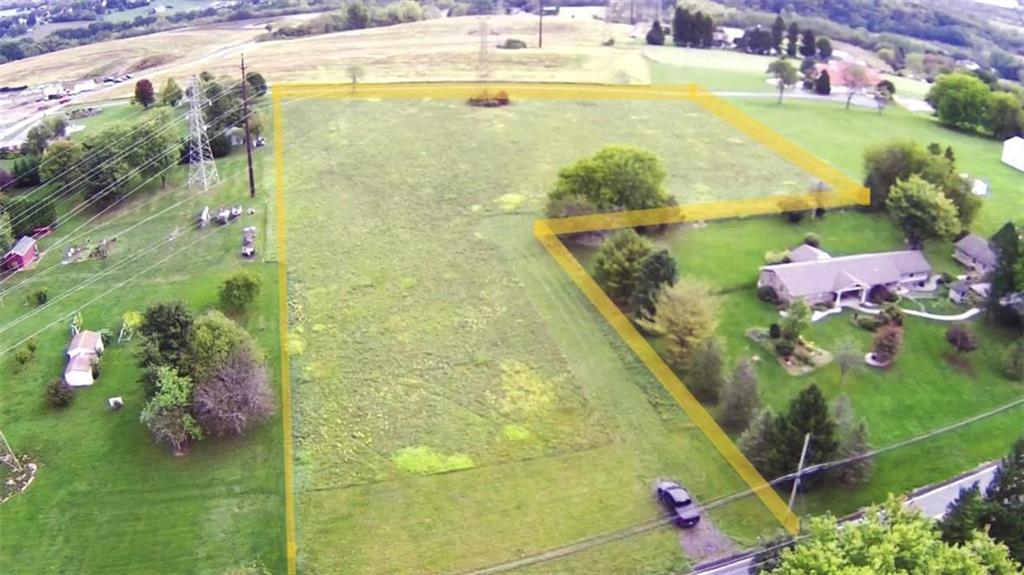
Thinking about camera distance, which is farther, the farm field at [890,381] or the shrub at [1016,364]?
the shrub at [1016,364]

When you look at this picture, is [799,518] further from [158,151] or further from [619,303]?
[158,151]

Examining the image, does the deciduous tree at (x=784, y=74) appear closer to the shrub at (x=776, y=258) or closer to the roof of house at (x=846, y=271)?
the shrub at (x=776, y=258)

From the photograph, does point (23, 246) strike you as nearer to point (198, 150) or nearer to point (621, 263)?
point (198, 150)

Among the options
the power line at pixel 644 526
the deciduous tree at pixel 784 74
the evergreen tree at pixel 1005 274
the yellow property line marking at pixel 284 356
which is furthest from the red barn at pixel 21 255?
the deciduous tree at pixel 784 74

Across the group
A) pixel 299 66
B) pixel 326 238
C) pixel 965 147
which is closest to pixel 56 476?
pixel 326 238

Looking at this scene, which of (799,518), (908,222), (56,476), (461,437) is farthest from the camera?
(908,222)

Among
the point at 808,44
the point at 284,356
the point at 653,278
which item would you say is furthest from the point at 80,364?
the point at 808,44
